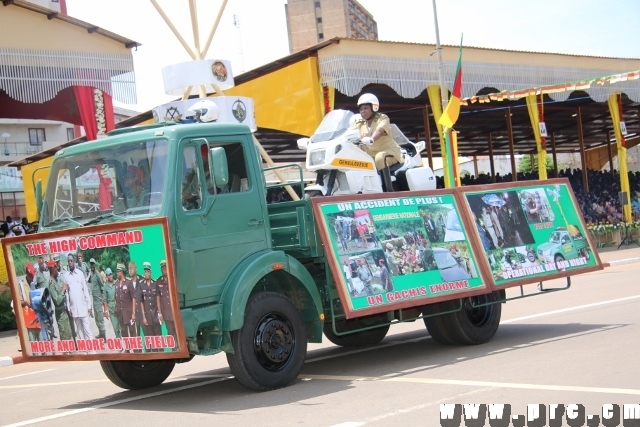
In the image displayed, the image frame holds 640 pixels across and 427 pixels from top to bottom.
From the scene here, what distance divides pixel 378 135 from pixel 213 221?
3.24 m

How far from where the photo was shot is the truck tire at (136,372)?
30.7 feet

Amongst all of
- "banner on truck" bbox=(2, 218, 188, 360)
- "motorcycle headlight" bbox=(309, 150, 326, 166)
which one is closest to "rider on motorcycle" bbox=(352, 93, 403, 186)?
"motorcycle headlight" bbox=(309, 150, 326, 166)

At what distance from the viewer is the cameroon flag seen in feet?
79.6

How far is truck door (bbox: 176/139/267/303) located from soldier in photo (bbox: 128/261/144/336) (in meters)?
0.37

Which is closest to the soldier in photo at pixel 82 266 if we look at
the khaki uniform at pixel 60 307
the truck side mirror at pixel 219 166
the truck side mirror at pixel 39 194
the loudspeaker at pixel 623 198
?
the khaki uniform at pixel 60 307

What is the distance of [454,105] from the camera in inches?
969

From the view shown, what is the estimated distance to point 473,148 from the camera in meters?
56.4

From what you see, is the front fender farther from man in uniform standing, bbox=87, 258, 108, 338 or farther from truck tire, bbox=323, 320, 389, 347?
truck tire, bbox=323, 320, 389, 347

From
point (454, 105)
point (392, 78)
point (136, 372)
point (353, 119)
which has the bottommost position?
point (136, 372)

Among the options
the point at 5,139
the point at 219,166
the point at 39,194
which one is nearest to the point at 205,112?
the point at 219,166

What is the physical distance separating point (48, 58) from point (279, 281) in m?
→ 13.6

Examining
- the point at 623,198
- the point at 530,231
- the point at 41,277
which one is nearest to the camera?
the point at 41,277

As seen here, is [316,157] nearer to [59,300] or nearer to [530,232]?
[530,232]

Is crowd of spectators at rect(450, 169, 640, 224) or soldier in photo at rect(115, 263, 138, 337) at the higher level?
soldier in photo at rect(115, 263, 138, 337)
